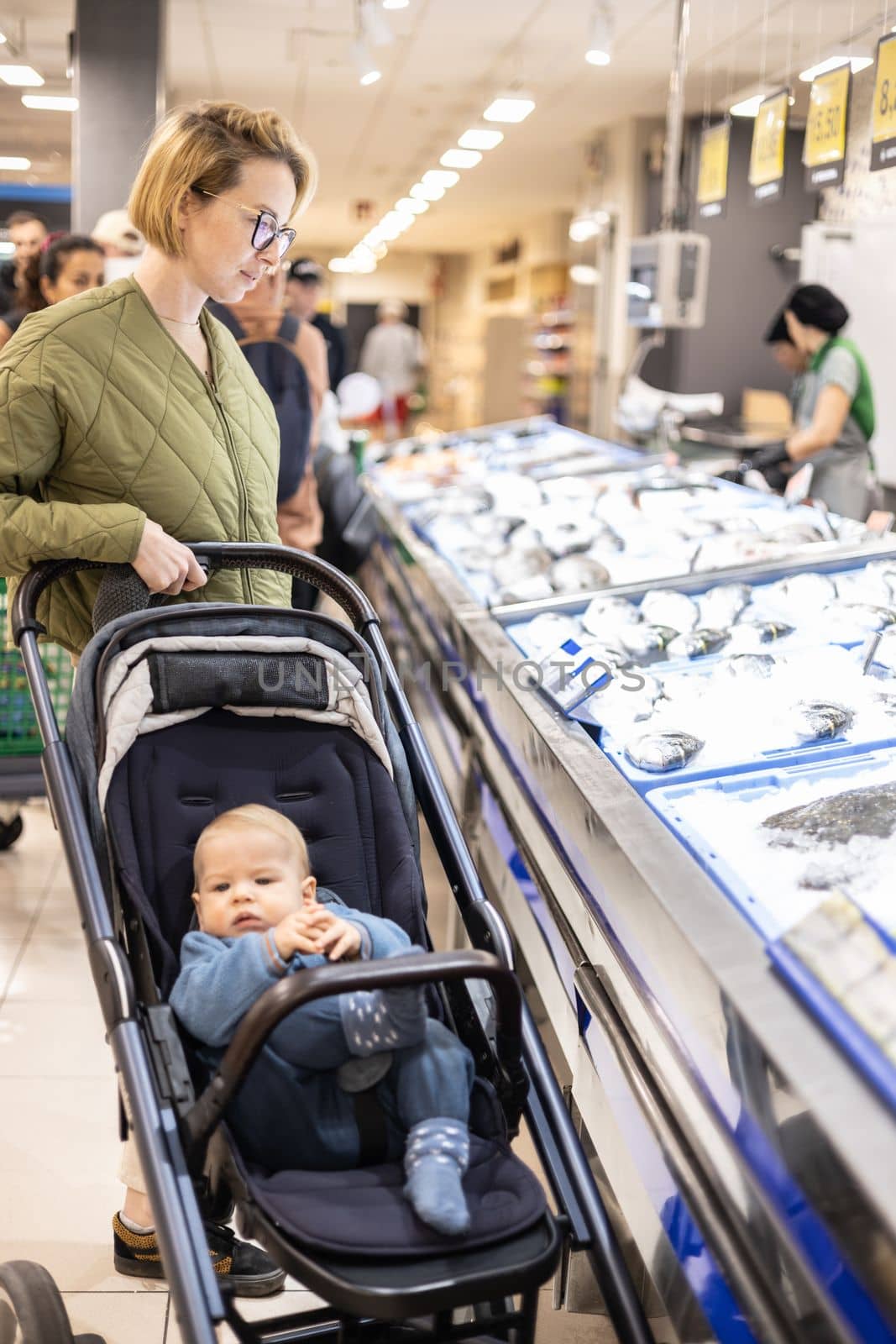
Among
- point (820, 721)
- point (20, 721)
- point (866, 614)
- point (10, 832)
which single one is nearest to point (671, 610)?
point (866, 614)

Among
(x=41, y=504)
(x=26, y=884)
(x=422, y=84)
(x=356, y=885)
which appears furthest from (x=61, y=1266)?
(x=422, y=84)

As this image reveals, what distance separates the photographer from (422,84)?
936cm

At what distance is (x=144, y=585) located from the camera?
6.43ft

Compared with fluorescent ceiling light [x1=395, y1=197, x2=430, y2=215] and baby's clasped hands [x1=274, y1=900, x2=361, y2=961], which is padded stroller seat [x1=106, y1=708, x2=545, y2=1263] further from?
fluorescent ceiling light [x1=395, y1=197, x2=430, y2=215]

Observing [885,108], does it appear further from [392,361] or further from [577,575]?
[392,361]

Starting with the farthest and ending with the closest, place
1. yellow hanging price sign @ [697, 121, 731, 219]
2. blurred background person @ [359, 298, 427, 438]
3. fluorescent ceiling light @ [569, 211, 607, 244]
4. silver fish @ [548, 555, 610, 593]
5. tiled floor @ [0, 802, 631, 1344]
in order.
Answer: blurred background person @ [359, 298, 427, 438] → fluorescent ceiling light @ [569, 211, 607, 244] → yellow hanging price sign @ [697, 121, 731, 219] → silver fish @ [548, 555, 610, 593] → tiled floor @ [0, 802, 631, 1344]

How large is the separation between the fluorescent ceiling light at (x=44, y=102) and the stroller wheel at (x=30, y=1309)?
25.3 ft

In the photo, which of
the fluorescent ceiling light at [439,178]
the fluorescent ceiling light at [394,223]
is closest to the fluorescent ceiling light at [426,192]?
the fluorescent ceiling light at [439,178]

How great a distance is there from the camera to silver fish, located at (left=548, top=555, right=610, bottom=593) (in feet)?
11.1

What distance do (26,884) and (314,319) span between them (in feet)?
11.3

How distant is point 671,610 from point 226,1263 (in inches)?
70.1

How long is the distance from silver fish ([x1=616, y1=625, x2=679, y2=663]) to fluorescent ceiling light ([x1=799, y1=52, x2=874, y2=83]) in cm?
263

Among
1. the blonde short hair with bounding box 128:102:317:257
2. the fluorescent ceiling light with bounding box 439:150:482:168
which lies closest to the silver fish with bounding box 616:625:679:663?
the blonde short hair with bounding box 128:102:317:257

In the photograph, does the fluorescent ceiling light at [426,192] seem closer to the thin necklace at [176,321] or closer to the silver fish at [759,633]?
the silver fish at [759,633]
